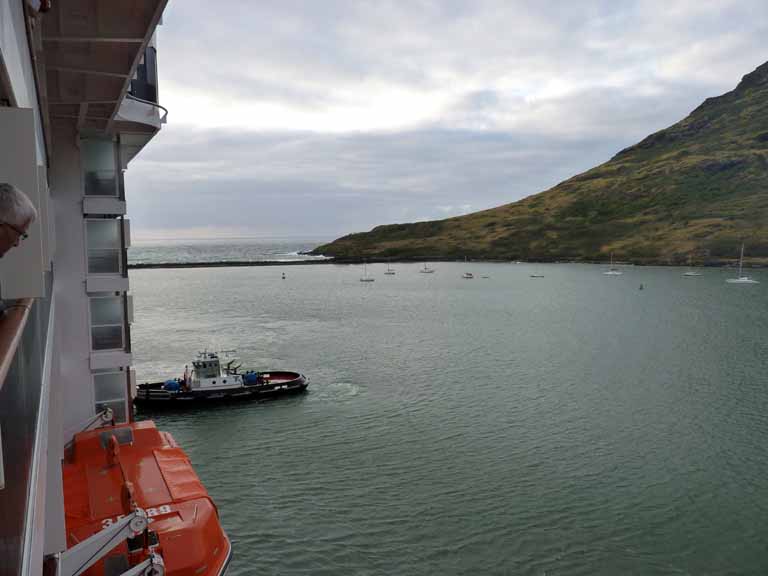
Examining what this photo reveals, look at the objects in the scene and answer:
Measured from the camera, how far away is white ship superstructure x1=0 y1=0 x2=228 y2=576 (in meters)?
2.85

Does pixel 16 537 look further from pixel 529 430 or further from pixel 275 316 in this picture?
pixel 275 316

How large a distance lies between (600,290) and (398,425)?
87.8 metres

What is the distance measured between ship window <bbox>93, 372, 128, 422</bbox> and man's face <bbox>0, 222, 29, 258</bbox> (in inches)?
851

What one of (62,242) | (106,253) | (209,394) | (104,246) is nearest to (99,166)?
(104,246)

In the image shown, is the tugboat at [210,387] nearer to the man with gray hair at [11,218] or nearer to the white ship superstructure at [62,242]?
the white ship superstructure at [62,242]

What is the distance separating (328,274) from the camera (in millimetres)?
162000

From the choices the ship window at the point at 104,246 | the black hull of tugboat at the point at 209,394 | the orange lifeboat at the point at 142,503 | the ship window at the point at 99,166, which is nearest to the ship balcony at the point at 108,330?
the ship window at the point at 104,246

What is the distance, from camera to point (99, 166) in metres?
20.8

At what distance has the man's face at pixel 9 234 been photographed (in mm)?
2100

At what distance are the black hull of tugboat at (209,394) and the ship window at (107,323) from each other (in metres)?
17.5

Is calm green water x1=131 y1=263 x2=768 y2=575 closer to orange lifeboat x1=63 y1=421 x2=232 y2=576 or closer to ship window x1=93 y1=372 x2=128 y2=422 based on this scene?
orange lifeboat x1=63 y1=421 x2=232 y2=576

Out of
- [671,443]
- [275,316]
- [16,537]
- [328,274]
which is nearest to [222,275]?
[328,274]

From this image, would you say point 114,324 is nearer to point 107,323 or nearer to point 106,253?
point 107,323

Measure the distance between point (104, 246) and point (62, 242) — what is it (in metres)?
1.34
